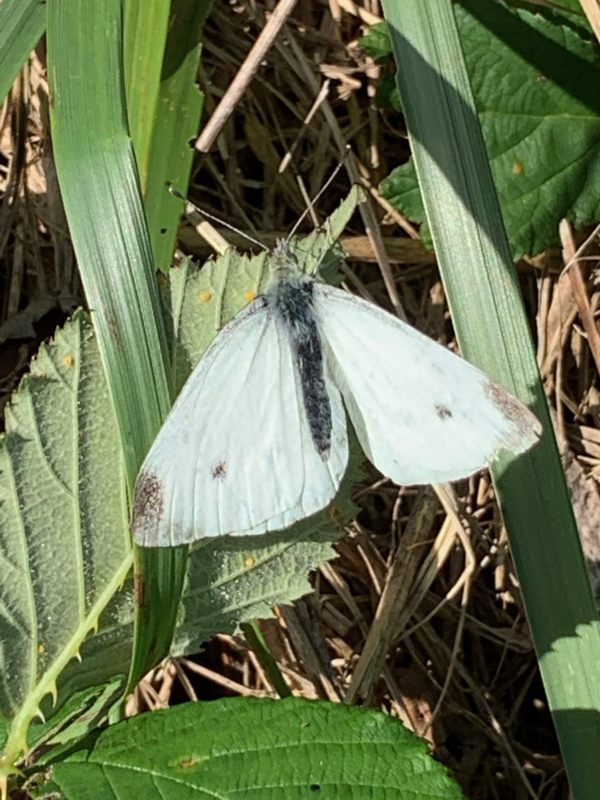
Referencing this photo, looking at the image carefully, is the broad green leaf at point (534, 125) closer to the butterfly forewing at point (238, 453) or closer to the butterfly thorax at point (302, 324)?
the butterfly thorax at point (302, 324)

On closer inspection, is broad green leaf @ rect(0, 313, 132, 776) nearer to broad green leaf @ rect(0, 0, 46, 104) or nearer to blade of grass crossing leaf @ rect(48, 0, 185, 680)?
blade of grass crossing leaf @ rect(48, 0, 185, 680)

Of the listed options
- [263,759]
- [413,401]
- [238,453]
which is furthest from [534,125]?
[263,759]

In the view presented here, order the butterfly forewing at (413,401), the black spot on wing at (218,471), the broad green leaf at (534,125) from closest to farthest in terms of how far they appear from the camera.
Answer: the butterfly forewing at (413,401)
the black spot on wing at (218,471)
the broad green leaf at (534,125)

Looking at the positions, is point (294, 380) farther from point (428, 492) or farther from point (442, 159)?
point (428, 492)

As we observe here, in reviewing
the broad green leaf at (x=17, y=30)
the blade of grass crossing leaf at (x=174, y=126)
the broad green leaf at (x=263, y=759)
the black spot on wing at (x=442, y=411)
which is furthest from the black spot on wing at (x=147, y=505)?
the broad green leaf at (x=17, y=30)

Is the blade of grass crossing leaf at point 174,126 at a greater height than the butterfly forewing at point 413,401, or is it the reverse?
the blade of grass crossing leaf at point 174,126

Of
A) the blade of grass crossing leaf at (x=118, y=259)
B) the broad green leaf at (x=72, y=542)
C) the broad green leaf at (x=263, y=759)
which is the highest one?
the blade of grass crossing leaf at (x=118, y=259)
